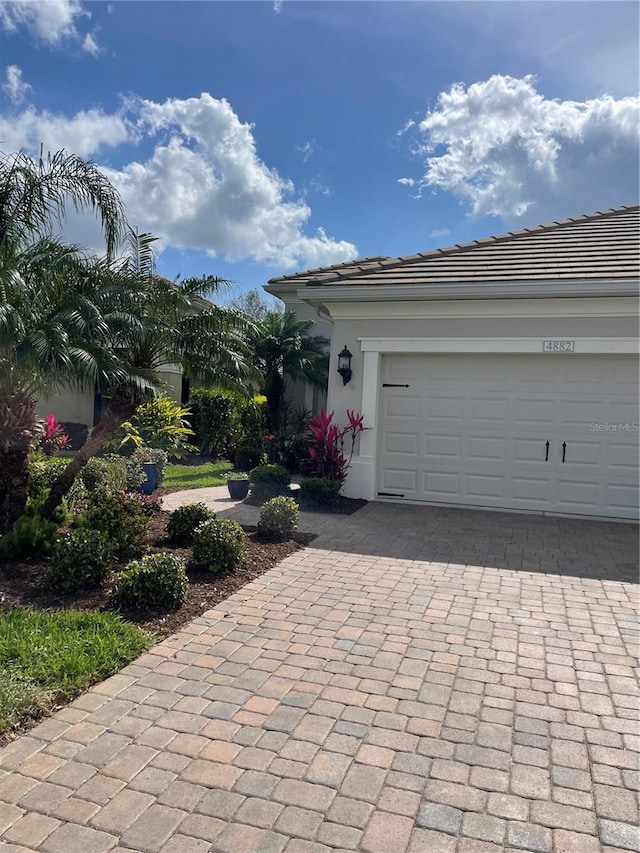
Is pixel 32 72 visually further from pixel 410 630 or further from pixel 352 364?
pixel 410 630

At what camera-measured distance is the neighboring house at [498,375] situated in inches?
348

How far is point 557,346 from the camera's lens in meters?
8.92

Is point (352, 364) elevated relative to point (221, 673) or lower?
elevated

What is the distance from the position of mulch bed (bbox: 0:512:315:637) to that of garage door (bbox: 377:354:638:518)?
12.6 ft

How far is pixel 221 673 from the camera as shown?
3.75 meters

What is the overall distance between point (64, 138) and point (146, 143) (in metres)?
3.51

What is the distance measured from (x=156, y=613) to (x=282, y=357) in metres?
10.7

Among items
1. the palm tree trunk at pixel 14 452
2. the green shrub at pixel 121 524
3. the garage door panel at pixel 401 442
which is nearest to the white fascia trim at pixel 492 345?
the garage door panel at pixel 401 442

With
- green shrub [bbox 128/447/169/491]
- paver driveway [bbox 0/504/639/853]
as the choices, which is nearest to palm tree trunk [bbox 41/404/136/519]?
paver driveway [bbox 0/504/639/853]

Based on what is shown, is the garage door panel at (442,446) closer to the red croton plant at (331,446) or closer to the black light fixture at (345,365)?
the red croton plant at (331,446)

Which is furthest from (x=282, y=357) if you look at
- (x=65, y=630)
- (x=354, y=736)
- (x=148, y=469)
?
(x=354, y=736)

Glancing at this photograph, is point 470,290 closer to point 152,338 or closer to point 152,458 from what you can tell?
point 152,338

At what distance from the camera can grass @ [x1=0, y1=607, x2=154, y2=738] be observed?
127 inches

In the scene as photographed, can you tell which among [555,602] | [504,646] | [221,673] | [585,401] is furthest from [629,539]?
[221,673]
